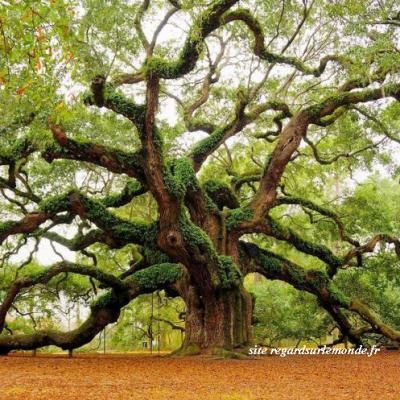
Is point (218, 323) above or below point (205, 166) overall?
below

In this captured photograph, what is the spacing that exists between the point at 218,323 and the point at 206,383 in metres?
5.04

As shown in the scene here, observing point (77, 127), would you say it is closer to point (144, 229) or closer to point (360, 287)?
point (144, 229)

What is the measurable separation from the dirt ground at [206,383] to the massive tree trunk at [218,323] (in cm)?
223

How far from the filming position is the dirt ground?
525cm

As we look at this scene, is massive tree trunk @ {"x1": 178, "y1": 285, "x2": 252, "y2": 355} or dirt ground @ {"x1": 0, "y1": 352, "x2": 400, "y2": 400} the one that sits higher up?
massive tree trunk @ {"x1": 178, "y1": 285, "x2": 252, "y2": 355}

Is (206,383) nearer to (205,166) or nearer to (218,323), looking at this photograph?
(218,323)

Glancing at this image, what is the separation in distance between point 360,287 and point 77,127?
938 cm

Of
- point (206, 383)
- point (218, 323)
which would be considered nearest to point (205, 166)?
point (218, 323)

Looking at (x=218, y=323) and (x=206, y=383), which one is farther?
(x=218, y=323)

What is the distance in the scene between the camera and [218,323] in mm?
11461

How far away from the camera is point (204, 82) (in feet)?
42.9

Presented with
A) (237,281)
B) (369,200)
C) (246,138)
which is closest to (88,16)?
(237,281)

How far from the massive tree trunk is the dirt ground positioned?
7.32ft

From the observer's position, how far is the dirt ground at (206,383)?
17.2 ft
